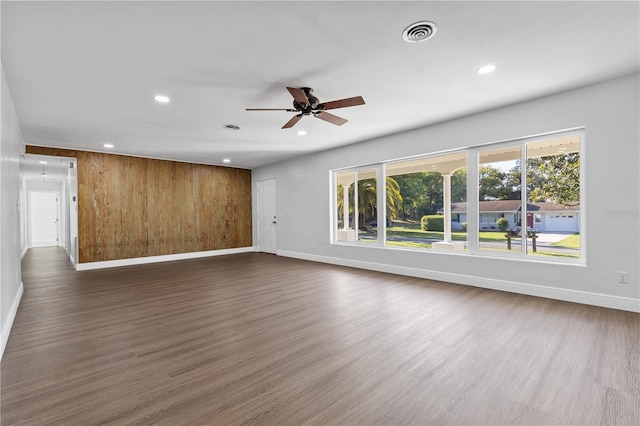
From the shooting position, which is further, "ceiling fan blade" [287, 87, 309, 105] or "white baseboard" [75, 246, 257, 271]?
"white baseboard" [75, 246, 257, 271]

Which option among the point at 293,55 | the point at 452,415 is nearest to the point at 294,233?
the point at 293,55

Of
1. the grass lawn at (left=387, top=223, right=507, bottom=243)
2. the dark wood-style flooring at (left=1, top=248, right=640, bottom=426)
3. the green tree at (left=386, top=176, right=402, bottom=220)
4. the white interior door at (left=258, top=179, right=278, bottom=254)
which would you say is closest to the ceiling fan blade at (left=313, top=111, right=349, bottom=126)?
the dark wood-style flooring at (left=1, top=248, right=640, bottom=426)

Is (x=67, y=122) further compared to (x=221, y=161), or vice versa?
(x=221, y=161)

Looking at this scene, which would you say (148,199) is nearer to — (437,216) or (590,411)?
(437,216)

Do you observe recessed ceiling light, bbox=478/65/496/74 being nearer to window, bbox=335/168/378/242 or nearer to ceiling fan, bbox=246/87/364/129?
ceiling fan, bbox=246/87/364/129

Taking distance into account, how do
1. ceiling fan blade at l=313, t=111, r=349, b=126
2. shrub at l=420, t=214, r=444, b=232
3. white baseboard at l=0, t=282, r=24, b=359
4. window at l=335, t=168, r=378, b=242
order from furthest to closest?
1. window at l=335, t=168, r=378, b=242
2. shrub at l=420, t=214, r=444, b=232
3. ceiling fan blade at l=313, t=111, r=349, b=126
4. white baseboard at l=0, t=282, r=24, b=359

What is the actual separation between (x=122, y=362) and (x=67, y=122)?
3.96 metres

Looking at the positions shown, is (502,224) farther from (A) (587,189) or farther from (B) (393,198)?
(B) (393,198)

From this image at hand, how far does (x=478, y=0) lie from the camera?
1961mm

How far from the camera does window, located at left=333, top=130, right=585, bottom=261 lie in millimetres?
3754

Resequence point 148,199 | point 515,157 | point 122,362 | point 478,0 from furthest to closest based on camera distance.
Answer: point 148,199 → point 515,157 → point 122,362 → point 478,0

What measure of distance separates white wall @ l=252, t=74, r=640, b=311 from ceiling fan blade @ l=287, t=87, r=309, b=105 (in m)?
2.60

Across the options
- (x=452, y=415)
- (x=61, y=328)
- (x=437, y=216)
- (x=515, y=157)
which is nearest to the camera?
(x=452, y=415)

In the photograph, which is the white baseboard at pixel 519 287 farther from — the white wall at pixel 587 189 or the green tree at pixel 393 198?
the green tree at pixel 393 198
